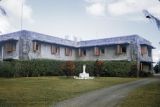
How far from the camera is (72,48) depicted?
48.0 meters

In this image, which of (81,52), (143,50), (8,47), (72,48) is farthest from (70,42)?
(143,50)

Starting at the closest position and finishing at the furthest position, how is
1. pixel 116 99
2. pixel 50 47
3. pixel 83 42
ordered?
pixel 116 99
pixel 50 47
pixel 83 42

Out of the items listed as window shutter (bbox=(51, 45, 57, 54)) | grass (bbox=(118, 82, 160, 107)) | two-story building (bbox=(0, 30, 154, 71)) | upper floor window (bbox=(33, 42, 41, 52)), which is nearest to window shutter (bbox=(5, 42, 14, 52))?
two-story building (bbox=(0, 30, 154, 71))

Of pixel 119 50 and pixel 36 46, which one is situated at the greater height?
pixel 36 46

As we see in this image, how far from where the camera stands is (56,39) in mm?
43750

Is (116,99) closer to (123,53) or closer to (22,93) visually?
(22,93)

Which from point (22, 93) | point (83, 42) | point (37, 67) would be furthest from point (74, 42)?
point (22, 93)

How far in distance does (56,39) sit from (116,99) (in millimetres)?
28725

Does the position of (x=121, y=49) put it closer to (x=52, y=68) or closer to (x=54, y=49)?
(x=54, y=49)

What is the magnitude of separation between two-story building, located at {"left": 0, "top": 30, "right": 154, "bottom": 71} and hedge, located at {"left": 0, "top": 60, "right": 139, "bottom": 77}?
3.93m

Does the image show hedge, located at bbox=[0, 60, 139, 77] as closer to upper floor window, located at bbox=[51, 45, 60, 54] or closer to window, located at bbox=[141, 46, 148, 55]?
upper floor window, located at bbox=[51, 45, 60, 54]

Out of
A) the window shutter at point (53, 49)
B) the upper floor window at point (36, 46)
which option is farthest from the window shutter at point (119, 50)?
the upper floor window at point (36, 46)

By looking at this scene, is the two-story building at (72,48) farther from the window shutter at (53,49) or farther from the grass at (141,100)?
the grass at (141,100)

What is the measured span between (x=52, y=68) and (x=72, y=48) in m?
11.3
